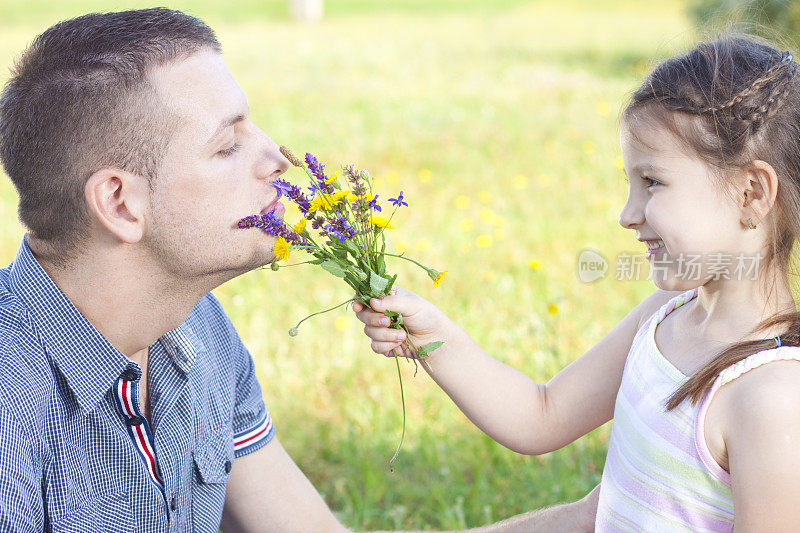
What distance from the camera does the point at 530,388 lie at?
2219 mm

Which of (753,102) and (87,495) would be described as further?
(87,495)

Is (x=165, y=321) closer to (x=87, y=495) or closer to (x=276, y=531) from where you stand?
(x=87, y=495)

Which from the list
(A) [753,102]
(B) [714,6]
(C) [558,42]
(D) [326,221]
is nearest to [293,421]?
(D) [326,221]

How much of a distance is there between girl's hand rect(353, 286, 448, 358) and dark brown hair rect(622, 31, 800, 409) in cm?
57

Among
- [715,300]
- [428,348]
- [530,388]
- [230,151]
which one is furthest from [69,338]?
[715,300]

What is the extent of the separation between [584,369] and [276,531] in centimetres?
98

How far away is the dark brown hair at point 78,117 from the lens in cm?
199

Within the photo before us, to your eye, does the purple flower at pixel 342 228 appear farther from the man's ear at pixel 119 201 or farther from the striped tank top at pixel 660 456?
the striped tank top at pixel 660 456

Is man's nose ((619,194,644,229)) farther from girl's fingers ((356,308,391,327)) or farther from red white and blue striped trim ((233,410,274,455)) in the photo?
red white and blue striped trim ((233,410,274,455))

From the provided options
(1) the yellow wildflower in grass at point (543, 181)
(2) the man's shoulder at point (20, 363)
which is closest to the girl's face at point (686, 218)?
(2) the man's shoulder at point (20, 363)

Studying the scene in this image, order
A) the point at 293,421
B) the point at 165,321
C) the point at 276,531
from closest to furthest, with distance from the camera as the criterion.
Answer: the point at 165,321
the point at 276,531
the point at 293,421

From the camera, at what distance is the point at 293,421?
12.0 ft

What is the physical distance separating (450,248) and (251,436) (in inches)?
115

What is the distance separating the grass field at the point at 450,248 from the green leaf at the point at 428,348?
77cm
